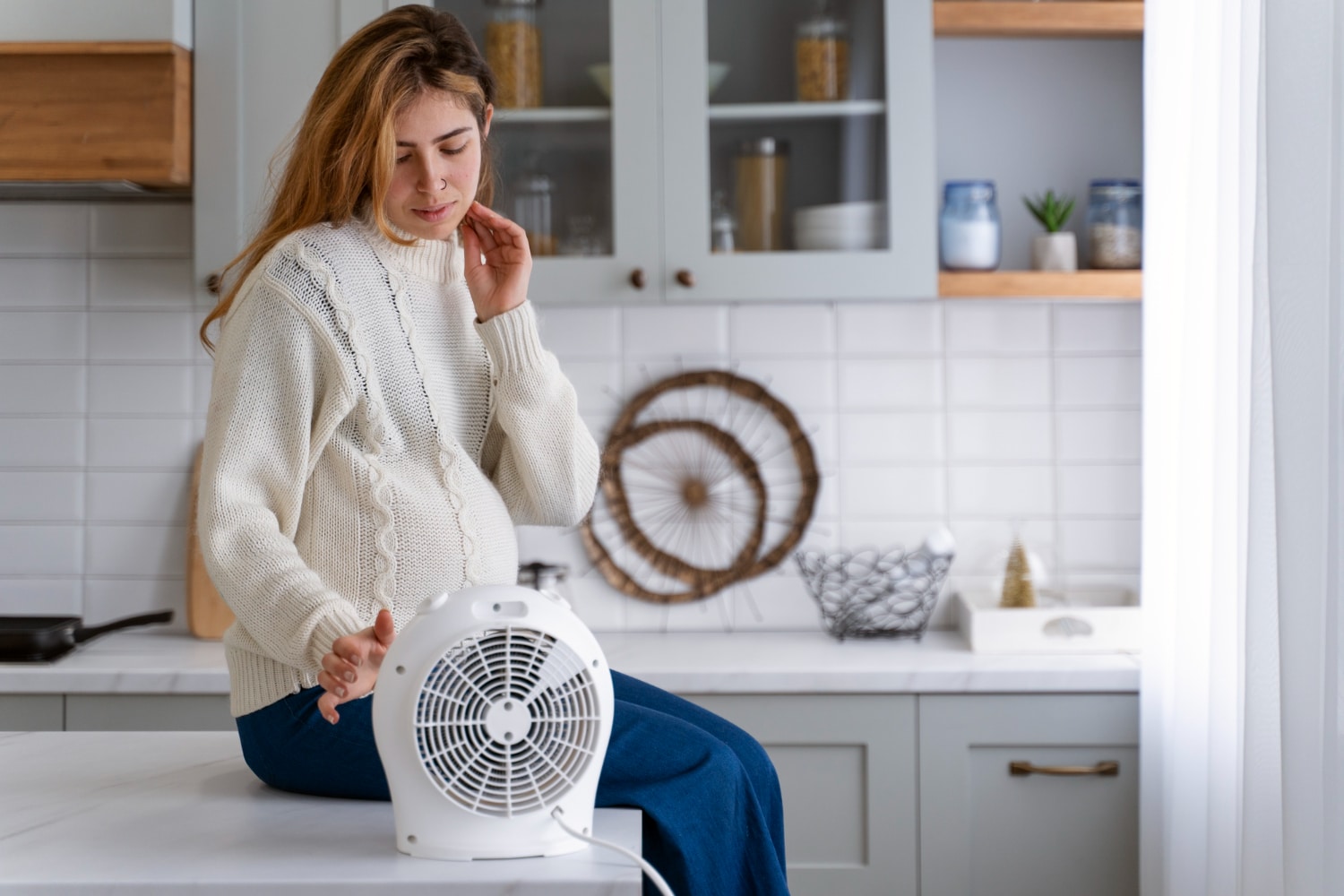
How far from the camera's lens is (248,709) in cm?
118

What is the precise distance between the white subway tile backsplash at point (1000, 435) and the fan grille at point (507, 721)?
1.52m

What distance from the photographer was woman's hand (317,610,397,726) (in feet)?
3.34

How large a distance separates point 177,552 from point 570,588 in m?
0.74

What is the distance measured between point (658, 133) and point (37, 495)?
1345 mm

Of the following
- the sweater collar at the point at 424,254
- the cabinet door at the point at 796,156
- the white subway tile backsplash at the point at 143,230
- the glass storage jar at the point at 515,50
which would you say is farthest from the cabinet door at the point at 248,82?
the sweater collar at the point at 424,254

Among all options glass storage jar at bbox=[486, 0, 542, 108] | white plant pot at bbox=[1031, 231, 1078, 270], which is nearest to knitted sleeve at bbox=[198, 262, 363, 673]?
glass storage jar at bbox=[486, 0, 542, 108]

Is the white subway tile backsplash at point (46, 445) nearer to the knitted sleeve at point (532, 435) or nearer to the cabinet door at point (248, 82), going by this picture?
the cabinet door at point (248, 82)

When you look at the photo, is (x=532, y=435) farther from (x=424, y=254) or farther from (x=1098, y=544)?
(x=1098, y=544)

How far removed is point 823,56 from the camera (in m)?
2.09

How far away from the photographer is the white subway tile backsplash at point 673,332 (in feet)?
7.77

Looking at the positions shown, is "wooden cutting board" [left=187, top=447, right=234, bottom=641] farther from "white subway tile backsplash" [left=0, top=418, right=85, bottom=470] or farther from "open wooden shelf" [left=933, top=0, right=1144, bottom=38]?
"open wooden shelf" [left=933, top=0, right=1144, bottom=38]

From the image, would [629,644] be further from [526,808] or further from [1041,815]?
[526,808]

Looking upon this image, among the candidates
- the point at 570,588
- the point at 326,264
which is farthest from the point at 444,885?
the point at 570,588

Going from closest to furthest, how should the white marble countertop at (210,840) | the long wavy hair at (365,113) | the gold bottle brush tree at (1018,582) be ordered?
the white marble countertop at (210,840), the long wavy hair at (365,113), the gold bottle brush tree at (1018,582)
